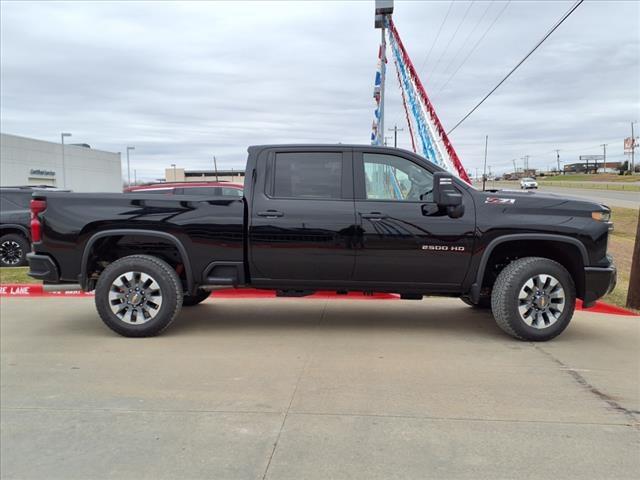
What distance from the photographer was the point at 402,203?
18.4 feet

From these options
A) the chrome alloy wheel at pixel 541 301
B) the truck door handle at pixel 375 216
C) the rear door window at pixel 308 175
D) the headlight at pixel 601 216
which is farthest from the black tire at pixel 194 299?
the headlight at pixel 601 216

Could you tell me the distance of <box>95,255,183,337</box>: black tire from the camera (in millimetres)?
5664

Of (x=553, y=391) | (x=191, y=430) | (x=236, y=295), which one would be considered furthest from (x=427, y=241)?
(x=236, y=295)

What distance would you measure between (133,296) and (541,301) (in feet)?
14.0

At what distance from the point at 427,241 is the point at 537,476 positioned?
9.33 feet

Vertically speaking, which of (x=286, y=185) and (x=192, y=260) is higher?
(x=286, y=185)

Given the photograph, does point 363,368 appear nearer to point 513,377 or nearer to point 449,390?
point 449,390

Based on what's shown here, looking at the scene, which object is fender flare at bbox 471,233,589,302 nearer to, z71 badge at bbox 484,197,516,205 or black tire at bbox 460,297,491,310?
→ z71 badge at bbox 484,197,516,205

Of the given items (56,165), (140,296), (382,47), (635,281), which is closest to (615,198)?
A: (382,47)

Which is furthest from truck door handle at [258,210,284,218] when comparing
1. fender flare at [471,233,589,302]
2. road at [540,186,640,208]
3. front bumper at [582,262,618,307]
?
road at [540,186,640,208]

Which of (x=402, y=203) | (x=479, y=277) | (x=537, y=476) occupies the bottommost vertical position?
(x=537, y=476)

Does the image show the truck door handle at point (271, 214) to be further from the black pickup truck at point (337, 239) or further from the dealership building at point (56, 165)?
the dealership building at point (56, 165)

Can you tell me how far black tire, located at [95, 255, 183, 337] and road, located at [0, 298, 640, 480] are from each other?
19cm

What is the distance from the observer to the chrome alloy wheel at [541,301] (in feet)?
18.0
